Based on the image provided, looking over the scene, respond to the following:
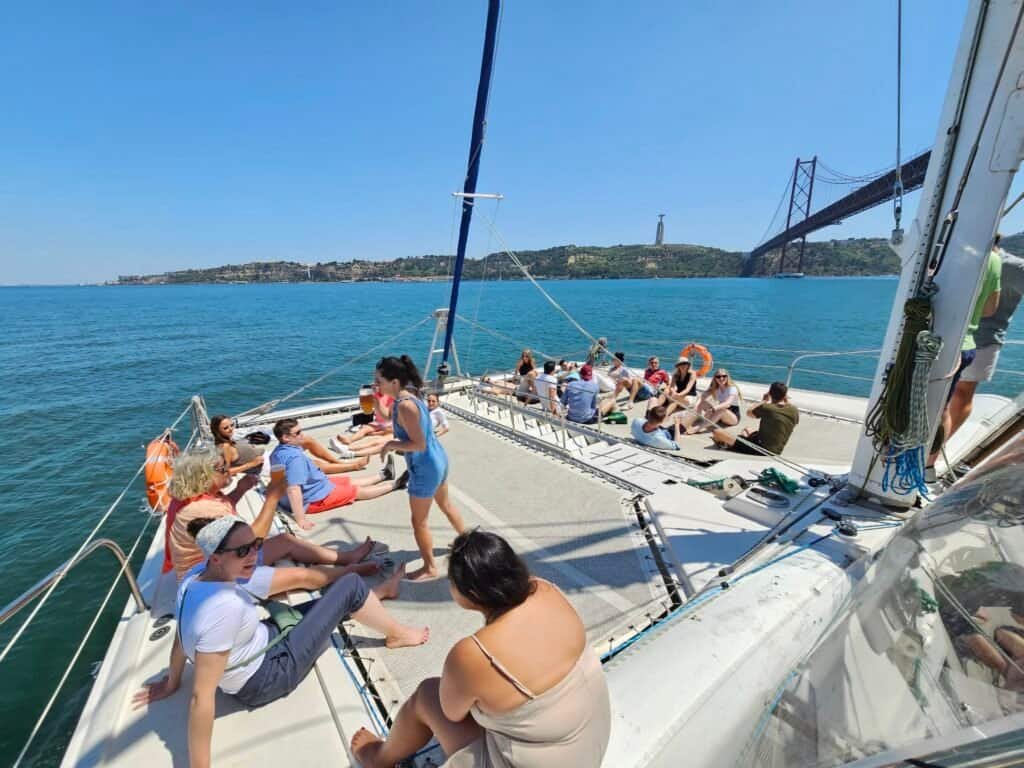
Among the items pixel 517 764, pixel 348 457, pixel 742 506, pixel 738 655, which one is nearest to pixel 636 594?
pixel 738 655

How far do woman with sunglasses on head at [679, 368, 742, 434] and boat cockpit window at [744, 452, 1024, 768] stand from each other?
4.72 metres

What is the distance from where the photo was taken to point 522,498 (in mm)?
4156

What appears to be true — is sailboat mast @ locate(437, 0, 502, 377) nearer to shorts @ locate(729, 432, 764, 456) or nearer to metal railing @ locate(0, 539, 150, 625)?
shorts @ locate(729, 432, 764, 456)

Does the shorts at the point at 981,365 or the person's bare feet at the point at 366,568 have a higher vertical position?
the shorts at the point at 981,365

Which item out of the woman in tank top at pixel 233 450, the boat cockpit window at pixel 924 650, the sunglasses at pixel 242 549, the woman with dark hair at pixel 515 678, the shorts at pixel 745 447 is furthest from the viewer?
the shorts at pixel 745 447

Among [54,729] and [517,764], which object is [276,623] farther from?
[54,729]

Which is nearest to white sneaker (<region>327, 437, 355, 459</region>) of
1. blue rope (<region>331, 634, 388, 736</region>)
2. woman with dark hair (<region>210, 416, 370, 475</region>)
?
woman with dark hair (<region>210, 416, 370, 475</region>)

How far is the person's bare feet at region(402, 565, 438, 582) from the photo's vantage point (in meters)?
3.09

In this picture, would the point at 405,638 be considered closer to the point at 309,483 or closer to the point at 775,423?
the point at 309,483

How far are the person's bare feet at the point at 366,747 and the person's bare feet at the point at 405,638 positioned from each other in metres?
0.64

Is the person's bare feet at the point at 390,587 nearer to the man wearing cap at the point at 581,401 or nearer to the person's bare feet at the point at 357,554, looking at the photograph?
the person's bare feet at the point at 357,554

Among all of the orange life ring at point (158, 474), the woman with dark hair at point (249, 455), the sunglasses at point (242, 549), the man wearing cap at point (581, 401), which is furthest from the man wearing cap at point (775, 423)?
the orange life ring at point (158, 474)

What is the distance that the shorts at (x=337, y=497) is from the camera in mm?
4000

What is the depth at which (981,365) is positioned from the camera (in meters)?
4.01
